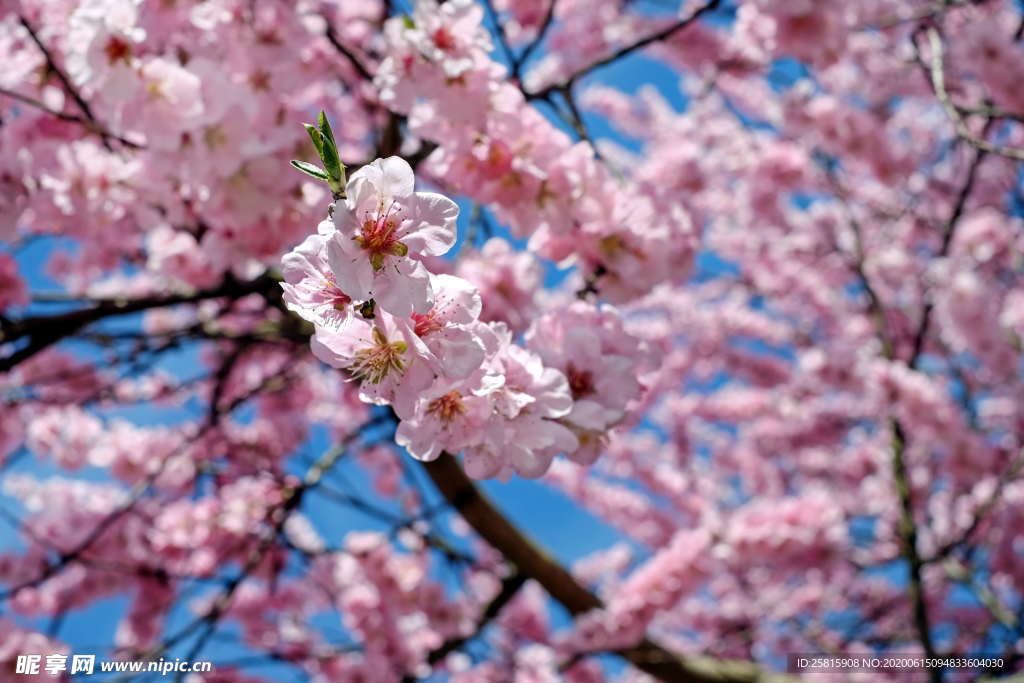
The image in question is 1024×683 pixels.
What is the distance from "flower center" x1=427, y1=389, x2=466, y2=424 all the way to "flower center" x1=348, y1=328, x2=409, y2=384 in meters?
0.11

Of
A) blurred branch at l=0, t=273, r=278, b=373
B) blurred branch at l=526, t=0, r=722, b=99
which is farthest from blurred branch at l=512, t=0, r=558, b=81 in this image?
blurred branch at l=0, t=273, r=278, b=373

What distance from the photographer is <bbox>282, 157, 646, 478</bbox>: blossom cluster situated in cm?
86

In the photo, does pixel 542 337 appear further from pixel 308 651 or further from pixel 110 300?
pixel 308 651

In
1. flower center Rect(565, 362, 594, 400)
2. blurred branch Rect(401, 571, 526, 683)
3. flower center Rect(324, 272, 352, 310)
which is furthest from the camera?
blurred branch Rect(401, 571, 526, 683)

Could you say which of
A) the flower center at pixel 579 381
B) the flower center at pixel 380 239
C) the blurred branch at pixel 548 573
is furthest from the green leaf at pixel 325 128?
the blurred branch at pixel 548 573

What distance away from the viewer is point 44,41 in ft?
6.31

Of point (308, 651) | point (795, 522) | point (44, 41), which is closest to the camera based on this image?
point (44, 41)

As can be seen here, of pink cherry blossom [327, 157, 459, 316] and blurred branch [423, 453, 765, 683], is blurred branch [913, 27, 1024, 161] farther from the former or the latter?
blurred branch [423, 453, 765, 683]

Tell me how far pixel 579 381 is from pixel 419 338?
1.37ft

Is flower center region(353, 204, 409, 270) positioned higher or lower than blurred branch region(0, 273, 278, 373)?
higher

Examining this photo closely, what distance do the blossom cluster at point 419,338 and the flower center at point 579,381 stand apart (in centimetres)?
7

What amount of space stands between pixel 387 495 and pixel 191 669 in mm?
3589

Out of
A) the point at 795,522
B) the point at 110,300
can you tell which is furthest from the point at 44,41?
the point at 795,522

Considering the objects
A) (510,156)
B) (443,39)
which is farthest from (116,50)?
(510,156)
